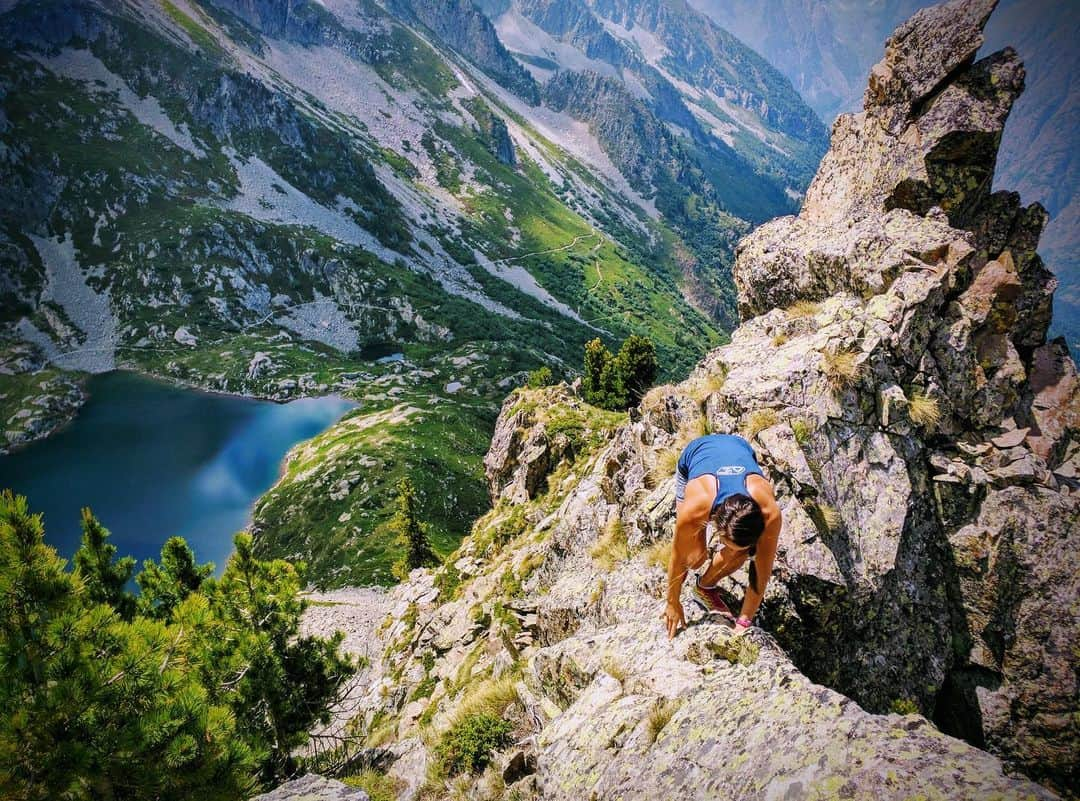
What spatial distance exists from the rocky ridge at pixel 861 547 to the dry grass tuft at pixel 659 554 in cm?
10

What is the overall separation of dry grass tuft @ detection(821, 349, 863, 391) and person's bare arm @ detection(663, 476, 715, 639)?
623cm

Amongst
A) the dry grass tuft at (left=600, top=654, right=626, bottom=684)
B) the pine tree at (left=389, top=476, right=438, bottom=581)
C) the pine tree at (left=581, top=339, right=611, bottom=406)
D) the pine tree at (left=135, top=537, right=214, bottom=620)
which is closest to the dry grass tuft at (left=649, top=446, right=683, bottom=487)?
the dry grass tuft at (left=600, top=654, right=626, bottom=684)

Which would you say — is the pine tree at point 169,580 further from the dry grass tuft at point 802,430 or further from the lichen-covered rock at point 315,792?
the dry grass tuft at point 802,430

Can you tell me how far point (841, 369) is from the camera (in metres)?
11.7

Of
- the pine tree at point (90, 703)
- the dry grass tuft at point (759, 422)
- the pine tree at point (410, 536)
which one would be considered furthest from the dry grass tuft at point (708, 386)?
the pine tree at point (410, 536)

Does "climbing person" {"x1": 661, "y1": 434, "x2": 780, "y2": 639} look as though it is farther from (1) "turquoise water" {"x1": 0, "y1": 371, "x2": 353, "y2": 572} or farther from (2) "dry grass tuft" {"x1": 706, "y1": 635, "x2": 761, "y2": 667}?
(1) "turquoise water" {"x1": 0, "y1": 371, "x2": 353, "y2": 572}

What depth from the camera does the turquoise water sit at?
261ft

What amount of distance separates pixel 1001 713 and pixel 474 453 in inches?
3321

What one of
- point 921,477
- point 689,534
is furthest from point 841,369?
point 689,534

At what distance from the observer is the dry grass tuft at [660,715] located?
717cm

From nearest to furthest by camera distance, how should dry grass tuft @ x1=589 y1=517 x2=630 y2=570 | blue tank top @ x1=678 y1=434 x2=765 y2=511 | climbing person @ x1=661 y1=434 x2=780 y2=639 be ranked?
1. climbing person @ x1=661 y1=434 x2=780 y2=639
2. blue tank top @ x1=678 y1=434 x2=765 y2=511
3. dry grass tuft @ x1=589 y1=517 x2=630 y2=570

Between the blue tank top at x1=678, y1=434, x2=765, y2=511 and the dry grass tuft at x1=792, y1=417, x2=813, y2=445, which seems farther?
the dry grass tuft at x1=792, y1=417, x2=813, y2=445

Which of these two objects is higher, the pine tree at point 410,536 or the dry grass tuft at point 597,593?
the dry grass tuft at point 597,593

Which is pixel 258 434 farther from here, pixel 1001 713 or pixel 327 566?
pixel 1001 713
